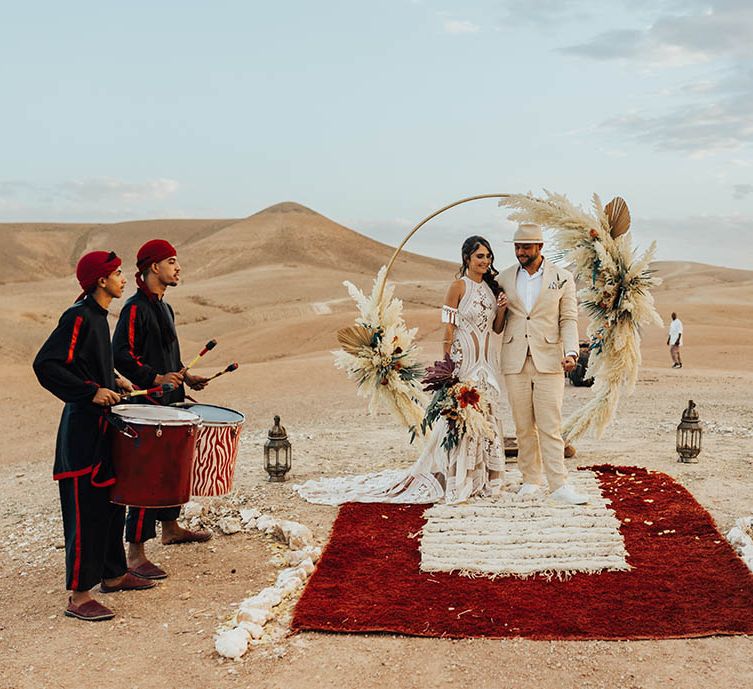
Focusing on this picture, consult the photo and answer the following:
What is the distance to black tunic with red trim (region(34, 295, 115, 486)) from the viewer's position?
16.3 feet

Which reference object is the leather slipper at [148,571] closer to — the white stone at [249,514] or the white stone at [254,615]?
the white stone at [254,615]

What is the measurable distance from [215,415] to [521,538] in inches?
89.4

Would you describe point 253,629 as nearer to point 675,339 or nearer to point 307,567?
point 307,567

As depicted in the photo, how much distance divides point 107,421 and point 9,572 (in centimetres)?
196

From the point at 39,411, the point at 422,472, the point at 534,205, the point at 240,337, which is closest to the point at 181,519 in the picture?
the point at 422,472

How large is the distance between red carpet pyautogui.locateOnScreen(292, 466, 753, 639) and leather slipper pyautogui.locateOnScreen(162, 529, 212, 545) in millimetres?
981

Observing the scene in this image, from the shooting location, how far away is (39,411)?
1639 cm

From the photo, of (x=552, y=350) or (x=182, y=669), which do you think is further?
(x=552, y=350)

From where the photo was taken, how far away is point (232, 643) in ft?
15.3

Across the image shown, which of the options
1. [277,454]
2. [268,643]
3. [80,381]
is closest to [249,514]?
[277,454]

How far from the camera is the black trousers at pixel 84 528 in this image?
510 cm

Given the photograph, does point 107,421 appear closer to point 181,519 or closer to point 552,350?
point 181,519

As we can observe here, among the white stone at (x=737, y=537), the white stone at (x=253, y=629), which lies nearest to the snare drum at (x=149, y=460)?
the white stone at (x=253, y=629)

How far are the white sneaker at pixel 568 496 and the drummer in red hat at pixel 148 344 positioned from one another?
2.94 metres
